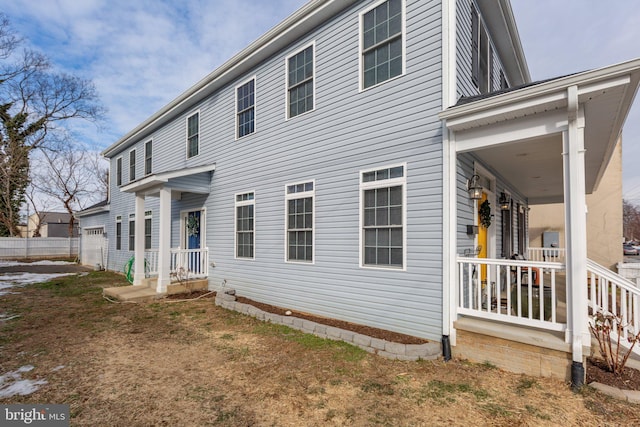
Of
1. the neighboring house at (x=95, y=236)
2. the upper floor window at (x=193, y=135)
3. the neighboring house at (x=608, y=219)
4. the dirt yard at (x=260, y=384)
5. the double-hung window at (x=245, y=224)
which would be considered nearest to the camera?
the dirt yard at (x=260, y=384)

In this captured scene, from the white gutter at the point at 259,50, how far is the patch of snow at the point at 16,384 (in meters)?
6.78

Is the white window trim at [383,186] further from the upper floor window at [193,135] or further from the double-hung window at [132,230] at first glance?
the double-hung window at [132,230]

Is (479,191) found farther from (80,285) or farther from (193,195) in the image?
(80,285)

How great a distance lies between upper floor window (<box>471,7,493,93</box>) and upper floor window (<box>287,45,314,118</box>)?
2.96 metres

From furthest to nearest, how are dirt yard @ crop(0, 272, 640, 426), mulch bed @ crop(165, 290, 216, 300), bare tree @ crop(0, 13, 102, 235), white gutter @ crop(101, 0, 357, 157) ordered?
1. bare tree @ crop(0, 13, 102, 235)
2. mulch bed @ crop(165, 290, 216, 300)
3. white gutter @ crop(101, 0, 357, 157)
4. dirt yard @ crop(0, 272, 640, 426)

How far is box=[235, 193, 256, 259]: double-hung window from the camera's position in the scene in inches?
297

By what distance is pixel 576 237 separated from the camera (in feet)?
11.6

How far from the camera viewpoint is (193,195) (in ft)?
31.3

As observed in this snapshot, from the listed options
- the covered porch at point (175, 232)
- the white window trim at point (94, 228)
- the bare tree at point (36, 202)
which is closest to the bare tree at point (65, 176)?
the bare tree at point (36, 202)

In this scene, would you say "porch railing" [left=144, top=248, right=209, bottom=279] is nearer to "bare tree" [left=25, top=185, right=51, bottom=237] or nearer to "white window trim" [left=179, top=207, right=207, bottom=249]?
"white window trim" [left=179, top=207, right=207, bottom=249]

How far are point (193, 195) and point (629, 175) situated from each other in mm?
50169

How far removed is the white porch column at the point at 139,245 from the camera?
30.5 feet

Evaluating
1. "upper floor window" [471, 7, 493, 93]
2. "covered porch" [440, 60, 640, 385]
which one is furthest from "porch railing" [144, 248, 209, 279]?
"upper floor window" [471, 7, 493, 93]

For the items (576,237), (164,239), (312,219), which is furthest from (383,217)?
(164,239)
